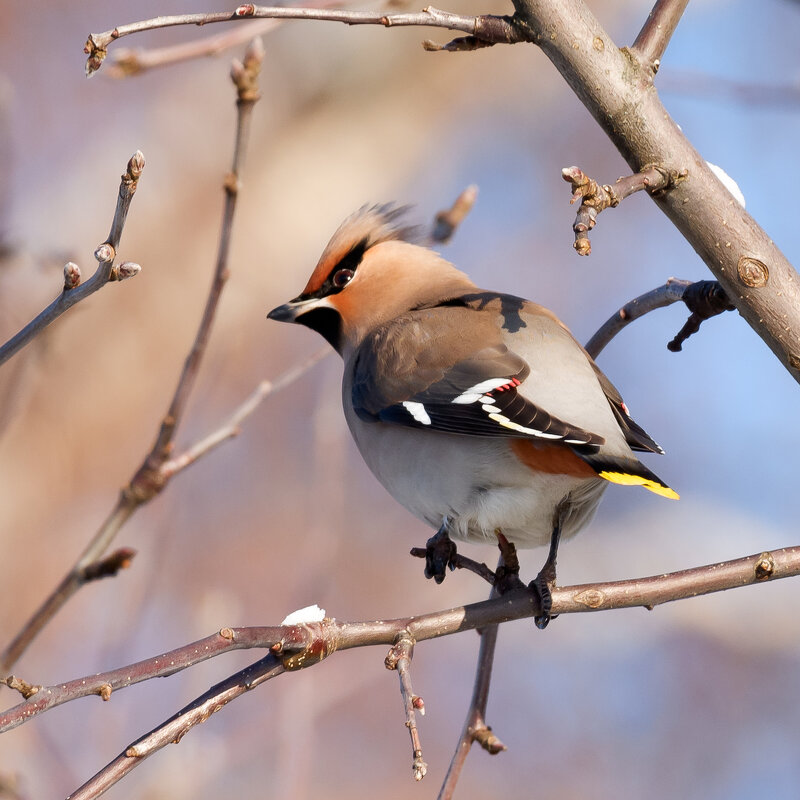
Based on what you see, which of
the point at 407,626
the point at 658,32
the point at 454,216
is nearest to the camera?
the point at 407,626

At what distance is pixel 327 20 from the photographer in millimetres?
1874

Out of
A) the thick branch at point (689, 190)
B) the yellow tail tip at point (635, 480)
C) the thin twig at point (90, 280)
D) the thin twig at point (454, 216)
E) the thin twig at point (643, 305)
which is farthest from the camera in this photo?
the thin twig at point (454, 216)

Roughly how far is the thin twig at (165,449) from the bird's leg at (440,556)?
2.48 feet

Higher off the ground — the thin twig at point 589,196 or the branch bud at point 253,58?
the branch bud at point 253,58

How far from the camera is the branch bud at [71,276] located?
5.46ft

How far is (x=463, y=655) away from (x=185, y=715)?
5499 millimetres

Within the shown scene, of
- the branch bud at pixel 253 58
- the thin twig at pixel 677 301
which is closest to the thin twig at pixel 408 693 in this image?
the thin twig at pixel 677 301

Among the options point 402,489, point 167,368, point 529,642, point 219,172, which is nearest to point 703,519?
point 529,642

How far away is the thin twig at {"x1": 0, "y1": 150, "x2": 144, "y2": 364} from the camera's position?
5.26 ft

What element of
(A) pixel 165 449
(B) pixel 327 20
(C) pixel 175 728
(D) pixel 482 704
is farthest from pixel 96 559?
(B) pixel 327 20

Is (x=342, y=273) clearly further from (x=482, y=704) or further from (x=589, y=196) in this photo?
(x=589, y=196)

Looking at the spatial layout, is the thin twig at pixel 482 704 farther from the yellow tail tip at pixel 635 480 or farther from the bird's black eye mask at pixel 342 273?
the bird's black eye mask at pixel 342 273

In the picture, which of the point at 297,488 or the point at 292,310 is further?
the point at 297,488

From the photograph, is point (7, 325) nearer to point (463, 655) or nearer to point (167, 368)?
point (167, 368)
